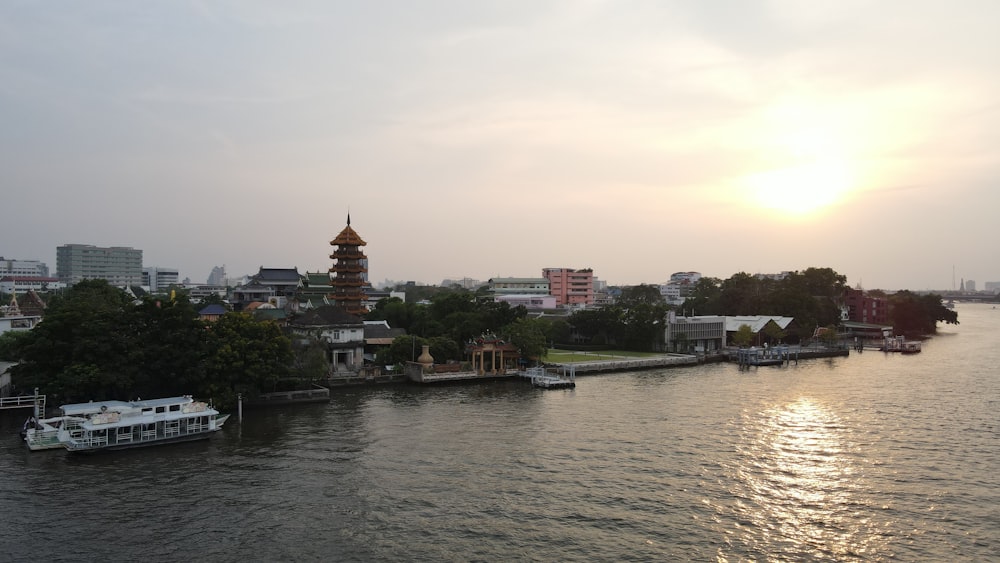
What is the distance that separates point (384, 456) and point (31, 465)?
43.1 ft

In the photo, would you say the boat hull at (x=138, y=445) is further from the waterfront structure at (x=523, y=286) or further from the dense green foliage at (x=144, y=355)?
Answer: the waterfront structure at (x=523, y=286)

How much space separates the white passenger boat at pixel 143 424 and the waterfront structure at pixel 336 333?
51.8 ft

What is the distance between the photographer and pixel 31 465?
24.0m

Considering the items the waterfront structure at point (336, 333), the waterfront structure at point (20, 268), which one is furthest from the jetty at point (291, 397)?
the waterfront structure at point (20, 268)

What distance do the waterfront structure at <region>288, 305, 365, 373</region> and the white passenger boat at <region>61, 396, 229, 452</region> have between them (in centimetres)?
1580

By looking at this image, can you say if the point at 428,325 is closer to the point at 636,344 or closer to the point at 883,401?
the point at 636,344

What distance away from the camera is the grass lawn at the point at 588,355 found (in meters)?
56.3

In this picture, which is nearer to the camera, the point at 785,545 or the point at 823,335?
the point at 785,545

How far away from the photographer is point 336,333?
46.5m

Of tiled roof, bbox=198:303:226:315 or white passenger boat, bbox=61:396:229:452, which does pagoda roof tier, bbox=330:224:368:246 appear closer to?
tiled roof, bbox=198:303:226:315

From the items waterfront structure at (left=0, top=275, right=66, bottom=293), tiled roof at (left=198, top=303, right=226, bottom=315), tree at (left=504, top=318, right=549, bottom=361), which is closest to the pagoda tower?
tiled roof at (left=198, top=303, right=226, bottom=315)

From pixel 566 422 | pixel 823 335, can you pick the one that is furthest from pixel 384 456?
pixel 823 335

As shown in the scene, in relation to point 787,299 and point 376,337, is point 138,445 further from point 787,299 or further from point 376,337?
point 787,299

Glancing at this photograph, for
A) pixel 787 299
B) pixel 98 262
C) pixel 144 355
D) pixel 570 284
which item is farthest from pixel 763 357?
pixel 98 262
